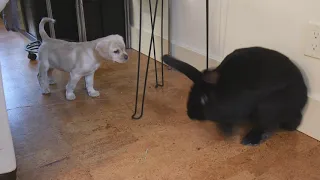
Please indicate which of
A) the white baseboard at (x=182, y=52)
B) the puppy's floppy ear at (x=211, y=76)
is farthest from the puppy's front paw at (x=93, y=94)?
the puppy's floppy ear at (x=211, y=76)

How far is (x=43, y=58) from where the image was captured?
149 cm

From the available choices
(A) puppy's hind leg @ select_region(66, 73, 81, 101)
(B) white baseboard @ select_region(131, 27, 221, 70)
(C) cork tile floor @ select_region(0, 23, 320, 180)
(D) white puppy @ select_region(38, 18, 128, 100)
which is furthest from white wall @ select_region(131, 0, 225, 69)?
(A) puppy's hind leg @ select_region(66, 73, 81, 101)

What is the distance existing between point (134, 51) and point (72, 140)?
116cm

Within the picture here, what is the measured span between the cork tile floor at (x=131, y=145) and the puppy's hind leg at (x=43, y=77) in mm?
39

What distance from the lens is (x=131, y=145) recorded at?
115 centimetres

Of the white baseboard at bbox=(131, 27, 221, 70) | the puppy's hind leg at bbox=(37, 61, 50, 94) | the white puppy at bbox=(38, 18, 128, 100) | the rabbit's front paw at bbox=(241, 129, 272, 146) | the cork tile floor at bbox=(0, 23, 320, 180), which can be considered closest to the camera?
the cork tile floor at bbox=(0, 23, 320, 180)

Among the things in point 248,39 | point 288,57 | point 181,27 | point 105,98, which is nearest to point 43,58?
point 105,98

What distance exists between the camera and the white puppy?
4.53 ft

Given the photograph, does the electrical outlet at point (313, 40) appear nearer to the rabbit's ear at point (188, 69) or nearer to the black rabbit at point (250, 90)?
the black rabbit at point (250, 90)

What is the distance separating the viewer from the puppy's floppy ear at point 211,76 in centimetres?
102

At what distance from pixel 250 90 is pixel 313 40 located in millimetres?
284

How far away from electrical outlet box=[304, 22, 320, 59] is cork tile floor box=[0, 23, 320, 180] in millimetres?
302

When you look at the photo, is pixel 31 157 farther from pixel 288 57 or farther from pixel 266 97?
pixel 288 57

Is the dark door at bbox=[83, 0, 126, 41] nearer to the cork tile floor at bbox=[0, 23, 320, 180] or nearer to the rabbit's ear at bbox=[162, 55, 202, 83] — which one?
the cork tile floor at bbox=[0, 23, 320, 180]
